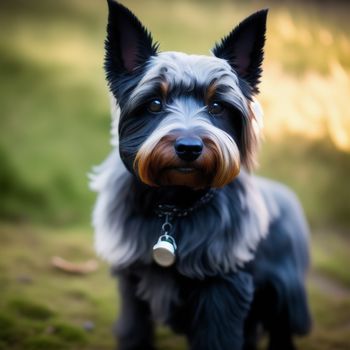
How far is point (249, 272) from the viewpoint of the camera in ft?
11.8

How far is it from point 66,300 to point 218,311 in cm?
186

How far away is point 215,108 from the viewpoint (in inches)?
121

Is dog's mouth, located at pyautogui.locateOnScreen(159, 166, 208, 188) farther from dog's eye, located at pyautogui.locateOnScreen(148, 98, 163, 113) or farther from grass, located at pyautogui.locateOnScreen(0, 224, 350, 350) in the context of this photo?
grass, located at pyautogui.locateOnScreen(0, 224, 350, 350)

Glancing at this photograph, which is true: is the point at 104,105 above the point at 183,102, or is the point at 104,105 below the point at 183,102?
below

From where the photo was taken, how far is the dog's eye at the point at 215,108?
3068mm

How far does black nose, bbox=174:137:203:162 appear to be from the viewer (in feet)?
9.14

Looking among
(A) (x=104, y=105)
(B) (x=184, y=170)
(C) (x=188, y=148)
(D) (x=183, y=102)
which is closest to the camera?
(C) (x=188, y=148)

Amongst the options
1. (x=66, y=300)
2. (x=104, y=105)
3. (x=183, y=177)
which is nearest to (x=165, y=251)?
(x=183, y=177)

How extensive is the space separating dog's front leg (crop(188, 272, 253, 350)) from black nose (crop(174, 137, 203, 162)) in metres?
0.94

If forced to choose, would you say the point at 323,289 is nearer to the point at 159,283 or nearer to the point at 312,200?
the point at 312,200

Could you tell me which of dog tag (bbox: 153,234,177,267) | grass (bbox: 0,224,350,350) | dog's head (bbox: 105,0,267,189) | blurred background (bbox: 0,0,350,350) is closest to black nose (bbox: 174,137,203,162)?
dog's head (bbox: 105,0,267,189)

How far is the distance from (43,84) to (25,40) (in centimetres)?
59

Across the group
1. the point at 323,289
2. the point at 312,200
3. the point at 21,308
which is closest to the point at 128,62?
the point at 21,308

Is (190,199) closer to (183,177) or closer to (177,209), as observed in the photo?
(177,209)
